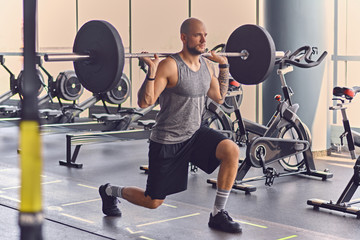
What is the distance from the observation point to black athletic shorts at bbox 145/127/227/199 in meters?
3.16

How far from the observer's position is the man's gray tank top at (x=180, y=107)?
3.17 metres

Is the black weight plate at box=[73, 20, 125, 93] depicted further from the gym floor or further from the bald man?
the gym floor

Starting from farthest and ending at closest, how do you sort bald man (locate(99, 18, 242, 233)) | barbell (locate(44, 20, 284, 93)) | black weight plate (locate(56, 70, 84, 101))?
black weight plate (locate(56, 70, 84, 101))
bald man (locate(99, 18, 242, 233))
barbell (locate(44, 20, 284, 93))

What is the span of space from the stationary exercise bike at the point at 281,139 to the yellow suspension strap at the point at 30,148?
155 inches

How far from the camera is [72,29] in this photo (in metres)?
10.7

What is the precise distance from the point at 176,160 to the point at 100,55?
77 cm

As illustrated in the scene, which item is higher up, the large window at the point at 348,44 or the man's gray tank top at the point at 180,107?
the large window at the point at 348,44

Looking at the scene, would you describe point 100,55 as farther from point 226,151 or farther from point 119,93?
point 119,93

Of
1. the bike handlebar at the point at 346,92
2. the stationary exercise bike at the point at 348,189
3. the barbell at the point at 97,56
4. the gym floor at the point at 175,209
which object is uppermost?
the barbell at the point at 97,56

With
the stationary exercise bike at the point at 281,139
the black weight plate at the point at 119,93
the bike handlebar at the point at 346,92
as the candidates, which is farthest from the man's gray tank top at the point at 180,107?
the black weight plate at the point at 119,93

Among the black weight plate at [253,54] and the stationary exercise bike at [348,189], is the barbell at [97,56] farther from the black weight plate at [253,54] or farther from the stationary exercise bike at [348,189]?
the stationary exercise bike at [348,189]

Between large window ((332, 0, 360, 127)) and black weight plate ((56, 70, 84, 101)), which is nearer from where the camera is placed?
large window ((332, 0, 360, 127))

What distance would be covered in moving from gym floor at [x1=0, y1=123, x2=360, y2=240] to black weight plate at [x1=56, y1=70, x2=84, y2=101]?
228cm

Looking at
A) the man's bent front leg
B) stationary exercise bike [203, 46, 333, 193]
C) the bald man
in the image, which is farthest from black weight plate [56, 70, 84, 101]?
the man's bent front leg
